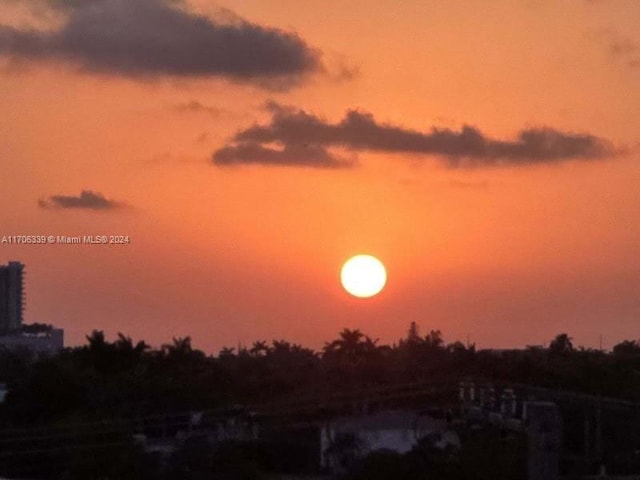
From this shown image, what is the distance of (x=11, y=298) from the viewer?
16362cm

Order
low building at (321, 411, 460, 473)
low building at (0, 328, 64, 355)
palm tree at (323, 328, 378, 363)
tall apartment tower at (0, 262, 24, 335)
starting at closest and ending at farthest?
low building at (321, 411, 460, 473)
palm tree at (323, 328, 378, 363)
low building at (0, 328, 64, 355)
tall apartment tower at (0, 262, 24, 335)

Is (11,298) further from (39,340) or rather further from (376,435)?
(376,435)

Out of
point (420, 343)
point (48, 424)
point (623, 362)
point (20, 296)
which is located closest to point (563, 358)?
point (623, 362)

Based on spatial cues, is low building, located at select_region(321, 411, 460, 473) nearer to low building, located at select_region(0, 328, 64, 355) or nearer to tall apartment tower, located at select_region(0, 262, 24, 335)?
low building, located at select_region(0, 328, 64, 355)

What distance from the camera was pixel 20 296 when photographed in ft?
535

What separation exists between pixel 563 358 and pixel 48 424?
4083 centimetres

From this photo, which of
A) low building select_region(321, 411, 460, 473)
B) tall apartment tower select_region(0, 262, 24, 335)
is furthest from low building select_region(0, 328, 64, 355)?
low building select_region(321, 411, 460, 473)

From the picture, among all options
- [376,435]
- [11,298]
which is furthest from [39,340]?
[376,435]

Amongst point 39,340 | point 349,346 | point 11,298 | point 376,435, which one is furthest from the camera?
point 11,298

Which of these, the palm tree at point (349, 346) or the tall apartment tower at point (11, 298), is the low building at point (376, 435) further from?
the tall apartment tower at point (11, 298)

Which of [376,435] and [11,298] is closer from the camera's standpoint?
[376,435]

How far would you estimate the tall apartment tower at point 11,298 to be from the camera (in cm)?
16238

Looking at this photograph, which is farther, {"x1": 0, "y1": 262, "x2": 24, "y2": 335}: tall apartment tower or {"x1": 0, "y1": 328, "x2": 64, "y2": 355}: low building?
{"x1": 0, "y1": 262, "x2": 24, "y2": 335}: tall apartment tower

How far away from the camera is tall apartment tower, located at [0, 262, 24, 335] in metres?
162
